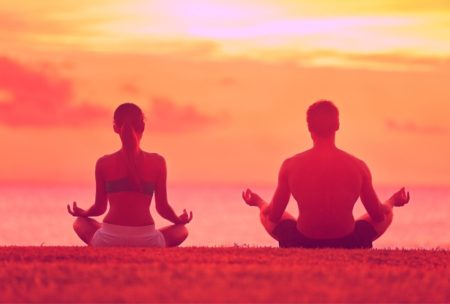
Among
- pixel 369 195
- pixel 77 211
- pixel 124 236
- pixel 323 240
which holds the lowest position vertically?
pixel 323 240

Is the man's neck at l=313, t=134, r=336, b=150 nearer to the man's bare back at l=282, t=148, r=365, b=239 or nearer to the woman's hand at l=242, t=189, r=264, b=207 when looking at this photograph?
the man's bare back at l=282, t=148, r=365, b=239

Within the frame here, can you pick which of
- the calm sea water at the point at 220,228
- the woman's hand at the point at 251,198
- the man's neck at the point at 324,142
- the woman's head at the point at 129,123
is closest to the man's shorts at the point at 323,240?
the woman's hand at the point at 251,198

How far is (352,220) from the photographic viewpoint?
48.8 ft

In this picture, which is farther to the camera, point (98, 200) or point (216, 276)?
point (98, 200)

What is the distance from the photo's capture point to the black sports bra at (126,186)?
14.5 meters

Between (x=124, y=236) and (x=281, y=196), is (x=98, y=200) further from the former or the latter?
(x=281, y=196)

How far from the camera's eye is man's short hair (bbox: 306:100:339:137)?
48.0ft

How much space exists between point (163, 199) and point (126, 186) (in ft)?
1.63

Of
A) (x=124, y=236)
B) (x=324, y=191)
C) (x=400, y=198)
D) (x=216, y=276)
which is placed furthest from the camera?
(x=400, y=198)

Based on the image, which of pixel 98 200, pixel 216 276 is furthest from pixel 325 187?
pixel 216 276

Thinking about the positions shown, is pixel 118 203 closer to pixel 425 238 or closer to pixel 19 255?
pixel 19 255

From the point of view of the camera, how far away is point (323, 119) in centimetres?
1463

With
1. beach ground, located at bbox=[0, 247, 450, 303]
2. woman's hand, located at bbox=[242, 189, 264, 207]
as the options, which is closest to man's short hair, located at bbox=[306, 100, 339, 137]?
woman's hand, located at bbox=[242, 189, 264, 207]

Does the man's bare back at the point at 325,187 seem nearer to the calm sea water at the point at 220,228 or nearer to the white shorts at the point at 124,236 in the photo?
the white shorts at the point at 124,236
